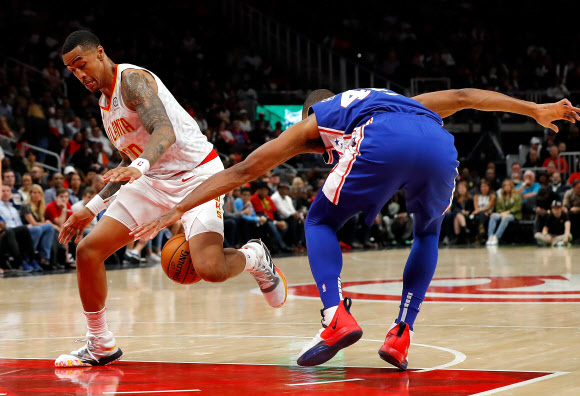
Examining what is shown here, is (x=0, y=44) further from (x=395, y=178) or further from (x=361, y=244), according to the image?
(x=395, y=178)

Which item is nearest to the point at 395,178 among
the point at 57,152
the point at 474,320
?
the point at 474,320

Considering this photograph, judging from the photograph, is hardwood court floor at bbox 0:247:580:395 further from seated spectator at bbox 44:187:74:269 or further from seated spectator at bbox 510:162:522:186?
seated spectator at bbox 510:162:522:186

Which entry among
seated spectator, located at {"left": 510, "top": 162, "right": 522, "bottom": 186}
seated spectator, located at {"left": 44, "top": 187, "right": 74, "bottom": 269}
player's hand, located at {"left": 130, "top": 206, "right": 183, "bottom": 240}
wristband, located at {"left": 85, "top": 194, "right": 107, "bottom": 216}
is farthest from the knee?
seated spectator, located at {"left": 510, "top": 162, "right": 522, "bottom": 186}

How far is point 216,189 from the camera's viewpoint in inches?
166

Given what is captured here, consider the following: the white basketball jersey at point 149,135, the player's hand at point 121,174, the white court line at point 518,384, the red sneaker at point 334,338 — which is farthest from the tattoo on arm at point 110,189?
the white court line at point 518,384

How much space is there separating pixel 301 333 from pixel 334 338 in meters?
1.74

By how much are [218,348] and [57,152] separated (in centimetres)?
1089

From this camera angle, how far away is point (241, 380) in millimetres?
4160

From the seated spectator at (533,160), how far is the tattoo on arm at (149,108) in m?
15.3

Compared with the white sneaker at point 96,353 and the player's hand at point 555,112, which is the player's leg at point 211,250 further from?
the player's hand at point 555,112

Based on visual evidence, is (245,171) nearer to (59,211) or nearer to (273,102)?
(59,211)

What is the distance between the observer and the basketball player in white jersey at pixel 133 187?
4891 millimetres

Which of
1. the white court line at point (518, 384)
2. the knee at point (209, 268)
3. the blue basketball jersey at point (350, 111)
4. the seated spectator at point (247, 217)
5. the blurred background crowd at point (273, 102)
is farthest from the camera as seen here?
the seated spectator at point (247, 217)

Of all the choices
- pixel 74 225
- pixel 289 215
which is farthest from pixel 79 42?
pixel 289 215
